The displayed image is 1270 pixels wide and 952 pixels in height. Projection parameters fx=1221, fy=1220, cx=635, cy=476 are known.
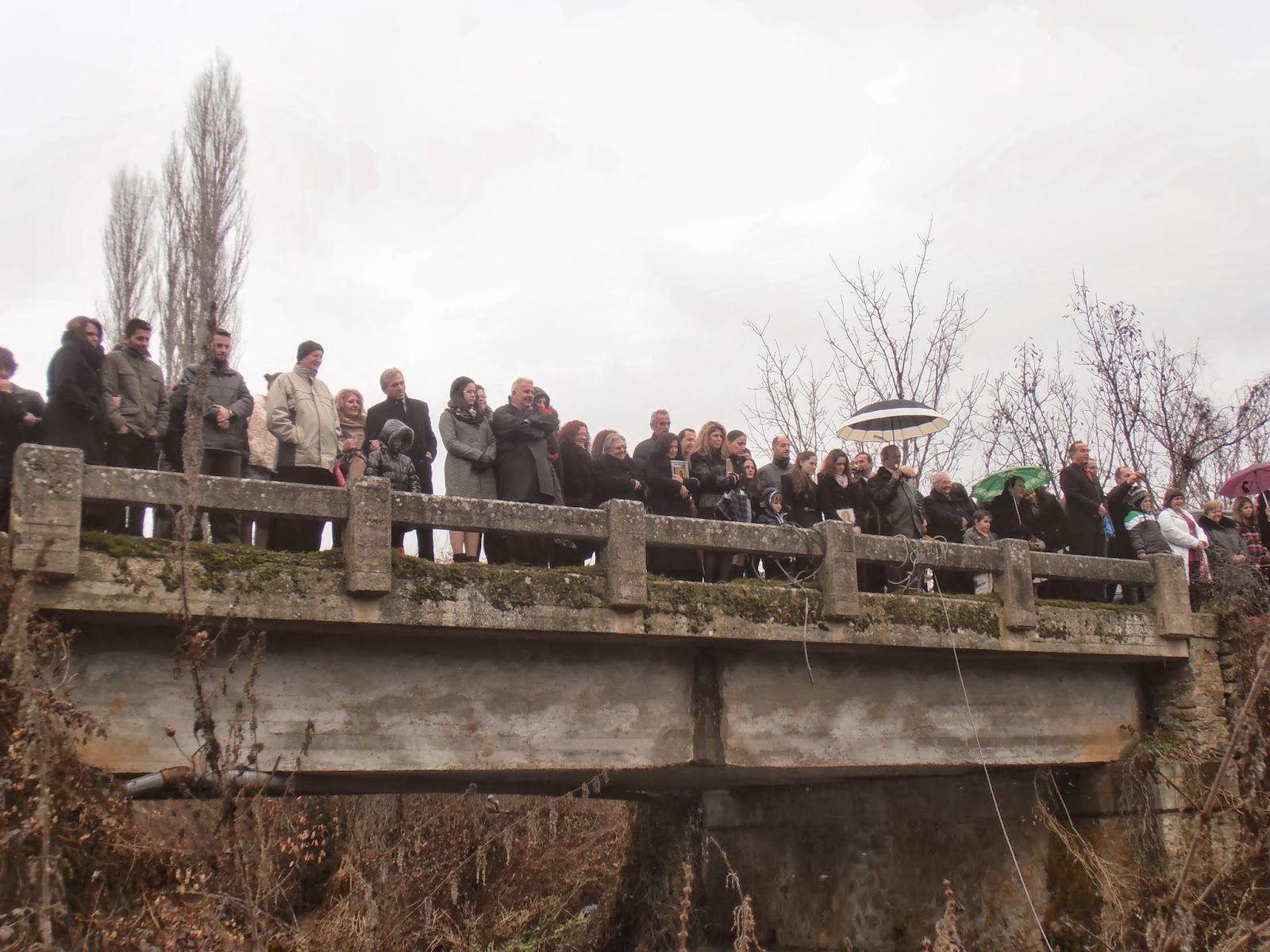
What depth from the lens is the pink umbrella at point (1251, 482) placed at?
12816mm

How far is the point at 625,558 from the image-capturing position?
26.1ft

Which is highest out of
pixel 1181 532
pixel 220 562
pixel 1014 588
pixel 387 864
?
pixel 1181 532

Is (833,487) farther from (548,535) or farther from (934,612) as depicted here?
(548,535)

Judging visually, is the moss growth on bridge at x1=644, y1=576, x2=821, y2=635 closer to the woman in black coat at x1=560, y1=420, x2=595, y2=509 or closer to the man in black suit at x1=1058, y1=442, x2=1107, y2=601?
the woman in black coat at x1=560, y1=420, x2=595, y2=509

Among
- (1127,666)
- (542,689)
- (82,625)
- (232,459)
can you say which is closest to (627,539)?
(542,689)

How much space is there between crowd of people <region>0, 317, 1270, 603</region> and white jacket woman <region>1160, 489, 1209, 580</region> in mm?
16

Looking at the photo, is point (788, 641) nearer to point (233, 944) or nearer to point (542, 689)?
point (542, 689)

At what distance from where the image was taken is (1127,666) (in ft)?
36.3

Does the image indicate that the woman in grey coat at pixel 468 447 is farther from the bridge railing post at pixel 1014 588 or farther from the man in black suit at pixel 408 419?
the bridge railing post at pixel 1014 588

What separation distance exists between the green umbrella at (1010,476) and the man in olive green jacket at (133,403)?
7.39m

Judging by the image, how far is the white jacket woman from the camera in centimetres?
1134

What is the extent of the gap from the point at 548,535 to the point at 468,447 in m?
1.41

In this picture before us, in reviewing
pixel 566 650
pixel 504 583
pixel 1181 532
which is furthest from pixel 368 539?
pixel 1181 532

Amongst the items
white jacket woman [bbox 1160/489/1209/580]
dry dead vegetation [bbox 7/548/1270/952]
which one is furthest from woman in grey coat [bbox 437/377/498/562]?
white jacket woman [bbox 1160/489/1209/580]
